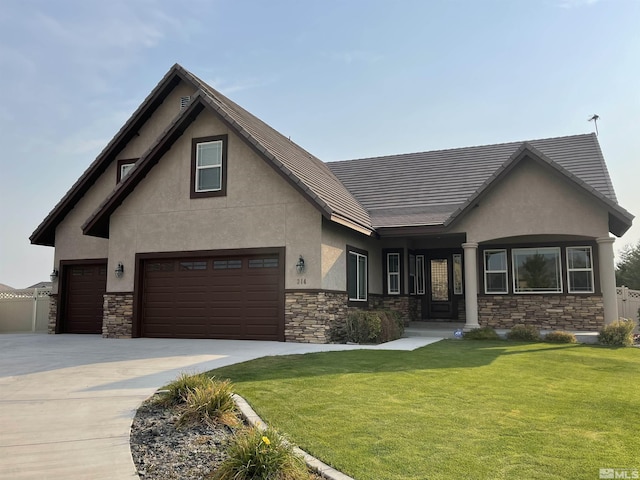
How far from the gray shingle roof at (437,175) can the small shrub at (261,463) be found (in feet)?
39.1

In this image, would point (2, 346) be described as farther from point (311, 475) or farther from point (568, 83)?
point (568, 83)

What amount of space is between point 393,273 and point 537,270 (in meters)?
4.66

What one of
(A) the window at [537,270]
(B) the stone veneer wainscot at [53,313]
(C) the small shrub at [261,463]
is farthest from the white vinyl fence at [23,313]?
(C) the small shrub at [261,463]

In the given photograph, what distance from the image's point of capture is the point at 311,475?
12.6 ft

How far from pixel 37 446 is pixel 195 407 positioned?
143cm

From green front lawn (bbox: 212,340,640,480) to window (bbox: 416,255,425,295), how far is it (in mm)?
8659

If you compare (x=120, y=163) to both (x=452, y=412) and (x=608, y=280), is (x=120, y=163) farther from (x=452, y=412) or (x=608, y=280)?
(x=608, y=280)

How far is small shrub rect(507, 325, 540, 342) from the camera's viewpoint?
13.4 metres

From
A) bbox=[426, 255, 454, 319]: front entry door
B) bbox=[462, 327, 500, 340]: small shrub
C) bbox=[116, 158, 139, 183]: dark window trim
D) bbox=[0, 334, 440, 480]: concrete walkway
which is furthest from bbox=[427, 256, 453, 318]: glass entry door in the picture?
bbox=[116, 158, 139, 183]: dark window trim

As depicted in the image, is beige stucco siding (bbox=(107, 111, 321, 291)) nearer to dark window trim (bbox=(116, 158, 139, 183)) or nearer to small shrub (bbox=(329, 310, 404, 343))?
small shrub (bbox=(329, 310, 404, 343))

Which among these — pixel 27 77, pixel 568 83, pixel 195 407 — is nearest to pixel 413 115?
pixel 568 83

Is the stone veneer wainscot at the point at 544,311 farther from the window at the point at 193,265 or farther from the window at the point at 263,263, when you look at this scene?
the window at the point at 193,265

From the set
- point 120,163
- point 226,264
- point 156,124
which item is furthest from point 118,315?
point 156,124

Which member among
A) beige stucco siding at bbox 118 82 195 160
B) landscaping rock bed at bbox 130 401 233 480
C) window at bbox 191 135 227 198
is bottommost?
landscaping rock bed at bbox 130 401 233 480
